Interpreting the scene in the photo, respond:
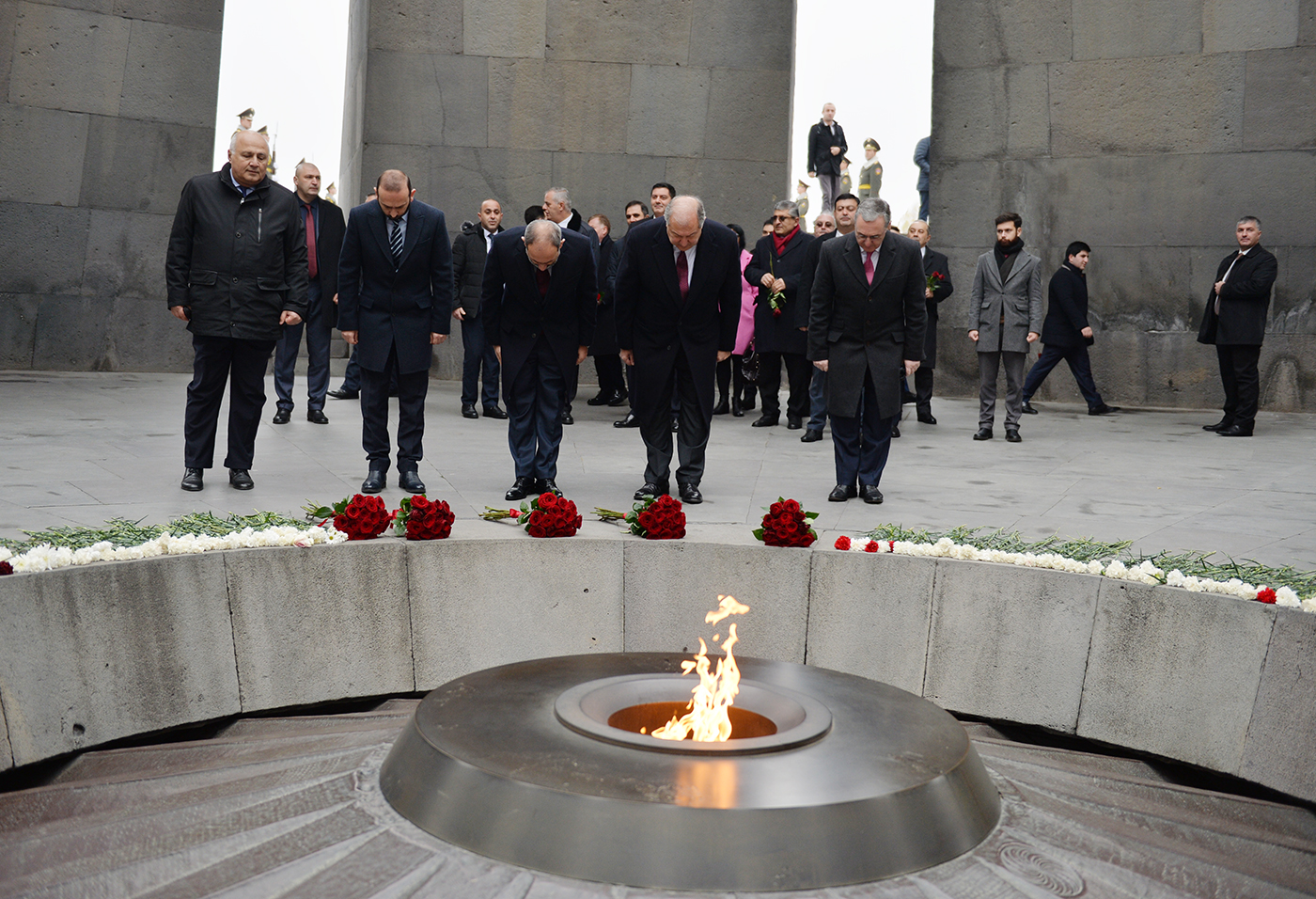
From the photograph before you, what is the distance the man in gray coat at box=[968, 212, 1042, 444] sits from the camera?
10.5 meters

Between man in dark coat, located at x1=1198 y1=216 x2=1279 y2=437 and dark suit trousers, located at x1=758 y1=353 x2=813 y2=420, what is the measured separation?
3.69 meters

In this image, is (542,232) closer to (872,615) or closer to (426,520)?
(426,520)

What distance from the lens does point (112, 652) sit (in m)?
5.18

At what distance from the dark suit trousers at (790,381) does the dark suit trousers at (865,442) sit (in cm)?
343

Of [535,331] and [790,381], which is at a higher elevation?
[535,331]

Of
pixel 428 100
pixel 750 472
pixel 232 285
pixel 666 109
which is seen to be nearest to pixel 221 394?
pixel 232 285

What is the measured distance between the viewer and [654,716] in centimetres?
447

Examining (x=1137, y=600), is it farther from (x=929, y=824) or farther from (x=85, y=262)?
(x=85, y=262)

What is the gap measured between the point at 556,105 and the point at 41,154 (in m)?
5.56

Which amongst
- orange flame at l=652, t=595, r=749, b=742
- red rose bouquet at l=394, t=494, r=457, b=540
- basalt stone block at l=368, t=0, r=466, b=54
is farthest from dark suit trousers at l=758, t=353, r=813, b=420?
orange flame at l=652, t=595, r=749, b=742

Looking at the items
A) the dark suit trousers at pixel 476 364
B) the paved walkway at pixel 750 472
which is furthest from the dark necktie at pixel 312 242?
the dark suit trousers at pixel 476 364

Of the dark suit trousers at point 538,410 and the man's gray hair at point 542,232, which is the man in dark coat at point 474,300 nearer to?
the dark suit trousers at point 538,410

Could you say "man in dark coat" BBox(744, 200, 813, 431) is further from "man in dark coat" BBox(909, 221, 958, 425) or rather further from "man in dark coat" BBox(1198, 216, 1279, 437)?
"man in dark coat" BBox(1198, 216, 1279, 437)

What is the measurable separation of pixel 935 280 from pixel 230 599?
745cm
